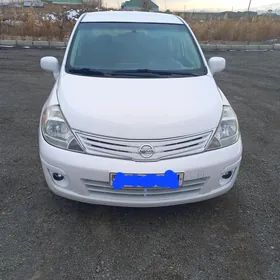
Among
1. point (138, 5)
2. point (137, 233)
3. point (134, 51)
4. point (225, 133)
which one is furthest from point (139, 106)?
point (138, 5)

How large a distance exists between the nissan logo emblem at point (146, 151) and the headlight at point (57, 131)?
Answer: 442 mm

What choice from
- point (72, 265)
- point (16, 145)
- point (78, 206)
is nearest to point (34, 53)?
point (16, 145)

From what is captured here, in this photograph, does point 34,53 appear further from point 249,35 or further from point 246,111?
point 249,35

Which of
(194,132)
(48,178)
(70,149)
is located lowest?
(48,178)

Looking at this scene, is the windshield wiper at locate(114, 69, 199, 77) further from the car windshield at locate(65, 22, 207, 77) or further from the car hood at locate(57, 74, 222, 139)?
the car hood at locate(57, 74, 222, 139)

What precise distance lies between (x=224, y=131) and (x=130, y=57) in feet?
4.42

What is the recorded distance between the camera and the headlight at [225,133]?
231 cm

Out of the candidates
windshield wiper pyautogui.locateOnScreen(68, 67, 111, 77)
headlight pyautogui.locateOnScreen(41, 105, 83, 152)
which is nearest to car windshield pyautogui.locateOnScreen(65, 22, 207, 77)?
windshield wiper pyautogui.locateOnScreen(68, 67, 111, 77)

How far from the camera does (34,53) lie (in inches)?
401

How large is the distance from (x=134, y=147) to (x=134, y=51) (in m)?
1.48

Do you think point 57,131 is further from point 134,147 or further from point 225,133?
point 225,133

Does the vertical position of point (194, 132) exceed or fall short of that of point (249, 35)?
it exceeds it

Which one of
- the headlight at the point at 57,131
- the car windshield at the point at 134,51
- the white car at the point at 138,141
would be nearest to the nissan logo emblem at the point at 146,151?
the white car at the point at 138,141

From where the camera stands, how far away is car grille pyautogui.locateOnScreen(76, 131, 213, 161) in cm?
215
